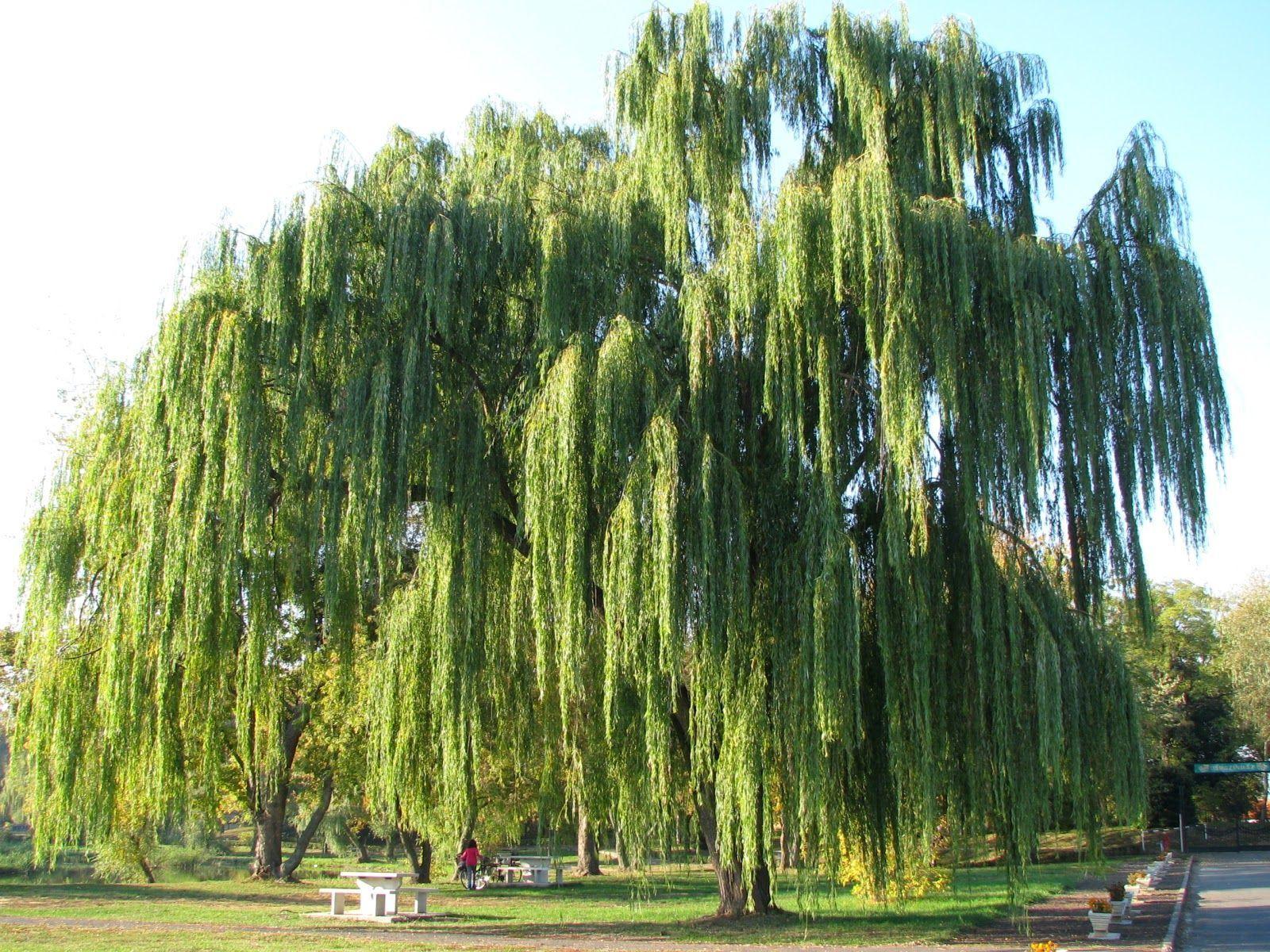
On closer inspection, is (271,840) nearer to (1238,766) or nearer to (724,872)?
(724,872)

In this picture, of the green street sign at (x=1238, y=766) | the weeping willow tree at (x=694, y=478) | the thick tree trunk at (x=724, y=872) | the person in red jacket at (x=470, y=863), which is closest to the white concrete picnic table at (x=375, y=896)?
the weeping willow tree at (x=694, y=478)

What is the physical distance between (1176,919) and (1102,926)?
3.76 m

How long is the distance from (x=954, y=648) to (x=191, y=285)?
10.3m

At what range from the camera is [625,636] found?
11.1 metres

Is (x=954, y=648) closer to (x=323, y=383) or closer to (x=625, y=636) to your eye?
(x=625, y=636)

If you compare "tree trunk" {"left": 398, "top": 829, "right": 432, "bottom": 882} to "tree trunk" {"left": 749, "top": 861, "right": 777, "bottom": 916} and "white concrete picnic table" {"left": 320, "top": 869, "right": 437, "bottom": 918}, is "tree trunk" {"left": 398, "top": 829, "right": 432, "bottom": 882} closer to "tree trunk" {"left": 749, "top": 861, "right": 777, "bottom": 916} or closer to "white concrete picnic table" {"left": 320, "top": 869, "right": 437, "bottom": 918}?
"white concrete picnic table" {"left": 320, "top": 869, "right": 437, "bottom": 918}

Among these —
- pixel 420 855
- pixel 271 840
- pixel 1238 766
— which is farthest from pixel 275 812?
pixel 1238 766

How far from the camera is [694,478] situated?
37.9 feet

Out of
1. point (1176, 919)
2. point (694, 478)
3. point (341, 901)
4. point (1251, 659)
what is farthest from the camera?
point (1251, 659)

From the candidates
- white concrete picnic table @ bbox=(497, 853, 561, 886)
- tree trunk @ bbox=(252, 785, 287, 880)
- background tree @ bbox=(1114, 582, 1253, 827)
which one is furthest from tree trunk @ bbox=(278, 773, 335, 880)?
background tree @ bbox=(1114, 582, 1253, 827)

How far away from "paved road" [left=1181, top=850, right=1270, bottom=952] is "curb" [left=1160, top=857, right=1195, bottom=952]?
14cm

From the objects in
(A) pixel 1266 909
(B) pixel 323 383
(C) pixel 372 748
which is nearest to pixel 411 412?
(B) pixel 323 383

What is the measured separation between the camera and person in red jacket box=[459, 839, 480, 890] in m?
25.5

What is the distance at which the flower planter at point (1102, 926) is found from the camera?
14.0m
